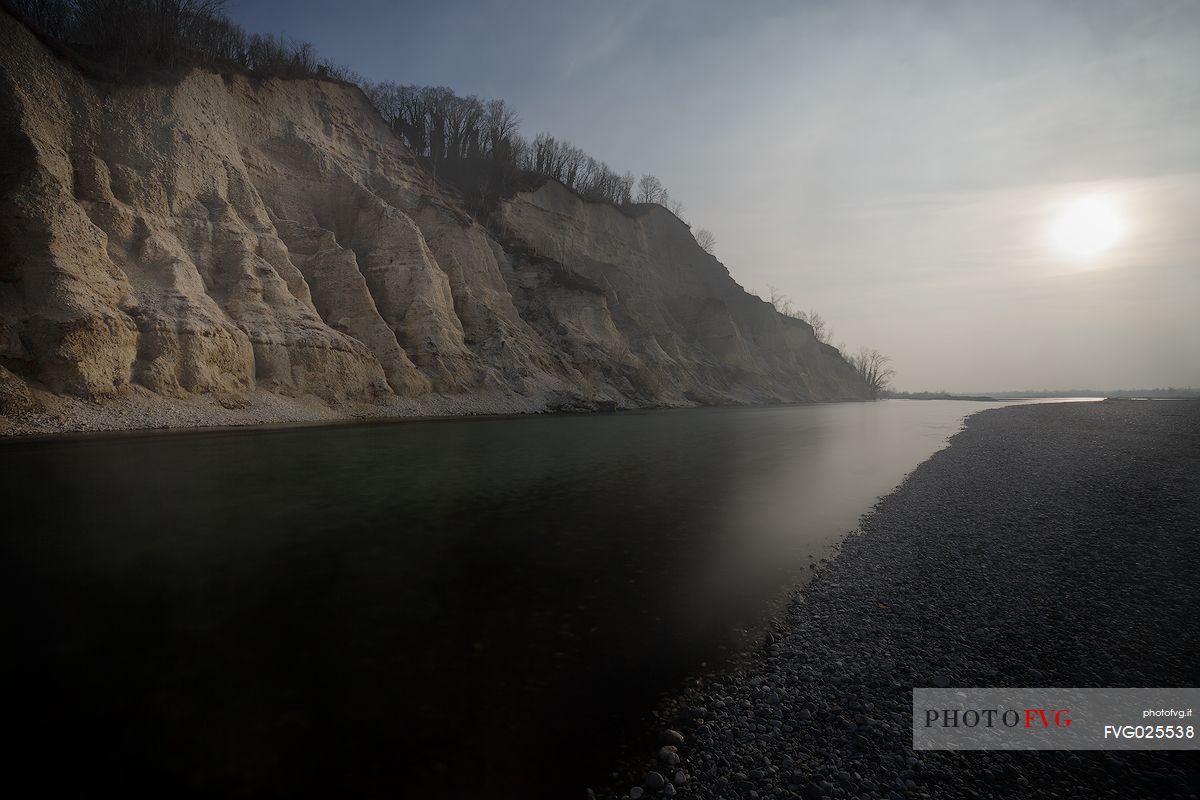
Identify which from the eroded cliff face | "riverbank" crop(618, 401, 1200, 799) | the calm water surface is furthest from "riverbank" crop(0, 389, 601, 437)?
"riverbank" crop(618, 401, 1200, 799)

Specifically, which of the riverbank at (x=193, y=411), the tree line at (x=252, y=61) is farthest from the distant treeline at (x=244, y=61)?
the riverbank at (x=193, y=411)

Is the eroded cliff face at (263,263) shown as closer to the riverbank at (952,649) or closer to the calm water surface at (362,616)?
the calm water surface at (362,616)

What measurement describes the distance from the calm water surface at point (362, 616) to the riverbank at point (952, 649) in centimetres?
53

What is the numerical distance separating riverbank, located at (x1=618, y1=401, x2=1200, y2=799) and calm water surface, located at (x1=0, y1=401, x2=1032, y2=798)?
527mm

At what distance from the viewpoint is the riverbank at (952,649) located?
9.27 ft

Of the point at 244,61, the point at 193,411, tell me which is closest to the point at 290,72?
the point at 244,61

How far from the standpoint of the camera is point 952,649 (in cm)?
419

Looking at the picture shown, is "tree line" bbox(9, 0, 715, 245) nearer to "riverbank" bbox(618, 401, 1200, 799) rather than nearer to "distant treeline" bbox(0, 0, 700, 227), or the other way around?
"distant treeline" bbox(0, 0, 700, 227)

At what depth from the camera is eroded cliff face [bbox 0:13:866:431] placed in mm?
19578

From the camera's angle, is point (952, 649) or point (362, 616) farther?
point (362, 616)

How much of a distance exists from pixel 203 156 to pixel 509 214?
28085 mm

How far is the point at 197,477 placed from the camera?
36.9 feet

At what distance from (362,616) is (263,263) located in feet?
96.7

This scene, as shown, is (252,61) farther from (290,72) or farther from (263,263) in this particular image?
(263,263)
